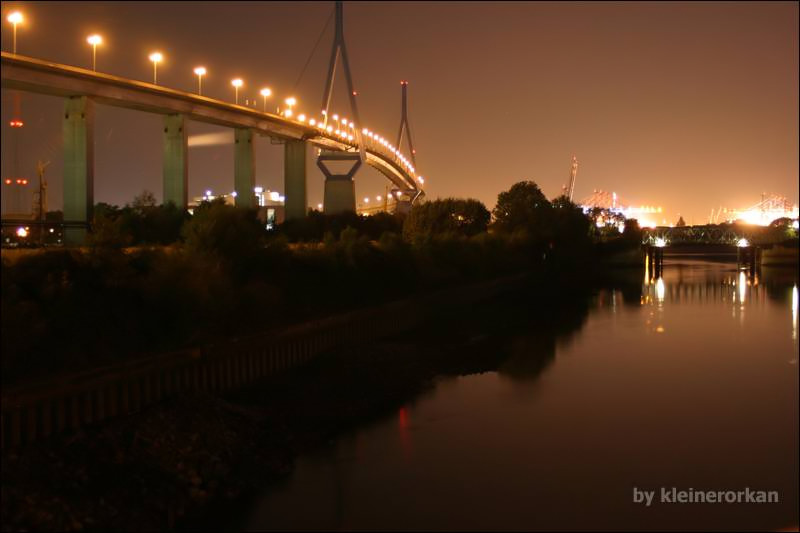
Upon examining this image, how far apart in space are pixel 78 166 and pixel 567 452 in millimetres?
18046

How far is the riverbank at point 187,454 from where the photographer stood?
762 cm

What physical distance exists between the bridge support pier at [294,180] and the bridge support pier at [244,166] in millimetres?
4043

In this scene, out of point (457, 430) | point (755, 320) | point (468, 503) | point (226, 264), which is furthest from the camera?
point (755, 320)

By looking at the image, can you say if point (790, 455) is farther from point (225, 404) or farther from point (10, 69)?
point (10, 69)

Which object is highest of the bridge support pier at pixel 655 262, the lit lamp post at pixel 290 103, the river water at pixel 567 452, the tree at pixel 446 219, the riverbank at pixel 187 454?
the lit lamp post at pixel 290 103

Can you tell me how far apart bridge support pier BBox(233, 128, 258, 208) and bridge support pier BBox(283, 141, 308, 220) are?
4043 mm

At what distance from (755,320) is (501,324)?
10.6 meters

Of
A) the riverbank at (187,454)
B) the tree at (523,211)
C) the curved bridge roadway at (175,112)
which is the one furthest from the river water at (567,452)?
the tree at (523,211)

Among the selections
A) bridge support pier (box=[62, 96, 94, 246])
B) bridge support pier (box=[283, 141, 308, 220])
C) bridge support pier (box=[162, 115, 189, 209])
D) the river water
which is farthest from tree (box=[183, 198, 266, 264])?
bridge support pier (box=[283, 141, 308, 220])

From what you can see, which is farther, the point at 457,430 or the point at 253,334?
the point at 253,334

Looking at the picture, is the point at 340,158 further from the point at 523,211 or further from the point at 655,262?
the point at 655,262

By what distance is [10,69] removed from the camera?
2133 centimetres

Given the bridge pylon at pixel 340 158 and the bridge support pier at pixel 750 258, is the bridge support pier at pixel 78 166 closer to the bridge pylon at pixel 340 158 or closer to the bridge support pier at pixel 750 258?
the bridge pylon at pixel 340 158

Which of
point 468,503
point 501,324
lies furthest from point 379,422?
point 501,324
